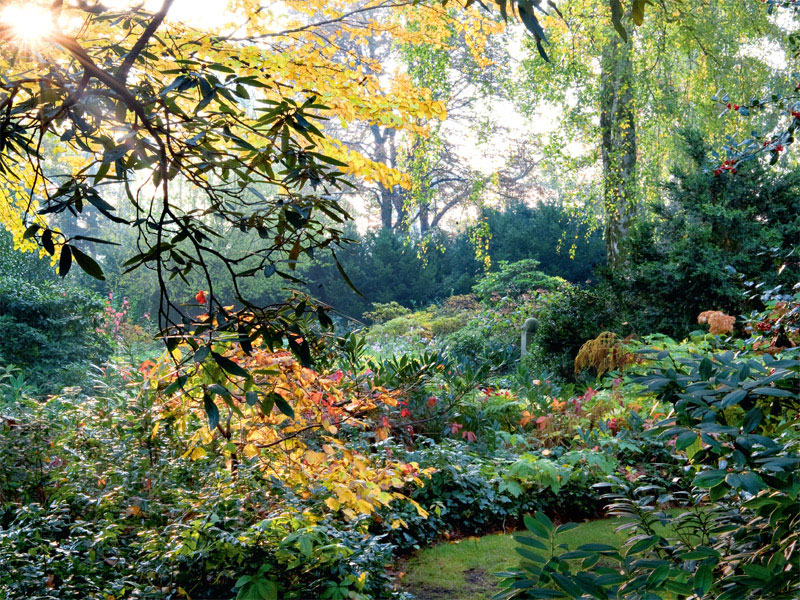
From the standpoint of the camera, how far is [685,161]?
36.9 ft

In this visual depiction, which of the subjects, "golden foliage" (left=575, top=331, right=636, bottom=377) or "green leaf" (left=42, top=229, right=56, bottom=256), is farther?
"golden foliage" (left=575, top=331, right=636, bottom=377)

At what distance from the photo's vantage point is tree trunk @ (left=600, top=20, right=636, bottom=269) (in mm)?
8219

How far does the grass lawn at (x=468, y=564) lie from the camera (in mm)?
3195

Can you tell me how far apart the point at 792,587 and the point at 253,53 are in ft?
11.0

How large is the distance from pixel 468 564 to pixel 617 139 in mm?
7193

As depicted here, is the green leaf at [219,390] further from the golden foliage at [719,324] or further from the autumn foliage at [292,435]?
the golden foliage at [719,324]

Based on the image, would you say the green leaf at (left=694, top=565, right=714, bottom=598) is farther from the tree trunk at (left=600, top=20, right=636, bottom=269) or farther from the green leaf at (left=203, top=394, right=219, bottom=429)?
the tree trunk at (left=600, top=20, right=636, bottom=269)

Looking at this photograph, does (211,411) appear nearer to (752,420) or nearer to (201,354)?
(201,354)

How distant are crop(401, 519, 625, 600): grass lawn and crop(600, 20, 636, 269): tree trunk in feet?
16.8

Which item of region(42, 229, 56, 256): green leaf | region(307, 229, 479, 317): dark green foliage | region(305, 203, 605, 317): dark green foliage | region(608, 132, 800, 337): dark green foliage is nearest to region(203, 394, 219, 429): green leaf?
region(42, 229, 56, 256): green leaf

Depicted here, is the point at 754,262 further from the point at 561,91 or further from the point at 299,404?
the point at 299,404

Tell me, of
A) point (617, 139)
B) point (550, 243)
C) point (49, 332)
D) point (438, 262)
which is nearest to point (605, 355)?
point (617, 139)

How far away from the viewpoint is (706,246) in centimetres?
721

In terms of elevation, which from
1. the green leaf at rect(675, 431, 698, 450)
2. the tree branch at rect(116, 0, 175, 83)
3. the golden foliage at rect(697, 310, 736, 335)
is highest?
the tree branch at rect(116, 0, 175, 83)
